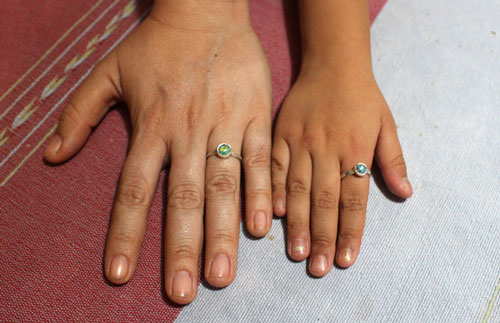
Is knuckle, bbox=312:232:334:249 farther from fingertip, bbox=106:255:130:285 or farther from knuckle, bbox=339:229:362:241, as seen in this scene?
fingertip, bbox=106:255:130:285

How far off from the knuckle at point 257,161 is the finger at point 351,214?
15 centimetres

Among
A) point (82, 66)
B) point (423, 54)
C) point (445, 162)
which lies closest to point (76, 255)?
point (82, 66)

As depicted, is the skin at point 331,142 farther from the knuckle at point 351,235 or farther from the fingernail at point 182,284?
the fingernail at point 182,284

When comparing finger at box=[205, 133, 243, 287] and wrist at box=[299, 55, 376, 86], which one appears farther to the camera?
wrist at box=[299, 55, 376, 86]

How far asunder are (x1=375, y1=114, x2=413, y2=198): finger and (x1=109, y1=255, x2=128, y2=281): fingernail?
488 millimetres

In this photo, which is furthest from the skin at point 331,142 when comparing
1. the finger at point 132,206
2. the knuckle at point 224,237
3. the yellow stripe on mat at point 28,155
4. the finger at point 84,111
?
the yellow stripe on mat at point 28,155

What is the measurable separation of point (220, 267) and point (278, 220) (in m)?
0.15

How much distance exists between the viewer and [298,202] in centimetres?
71

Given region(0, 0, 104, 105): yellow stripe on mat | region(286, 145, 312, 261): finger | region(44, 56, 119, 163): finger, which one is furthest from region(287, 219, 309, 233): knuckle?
region(0, 0, 104, 105): yellow stripe on mat

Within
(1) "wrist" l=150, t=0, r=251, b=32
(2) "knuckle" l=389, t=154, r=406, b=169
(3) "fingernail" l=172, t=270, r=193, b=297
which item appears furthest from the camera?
(1) "wrist" l=150, t=0, r=251, b=32

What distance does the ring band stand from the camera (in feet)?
2.41

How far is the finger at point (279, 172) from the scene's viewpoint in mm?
721

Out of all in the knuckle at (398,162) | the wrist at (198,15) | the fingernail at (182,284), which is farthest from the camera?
the wrist at (198,15)

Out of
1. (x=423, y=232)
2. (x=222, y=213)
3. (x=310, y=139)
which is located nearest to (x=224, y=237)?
(x=222, y=213)
